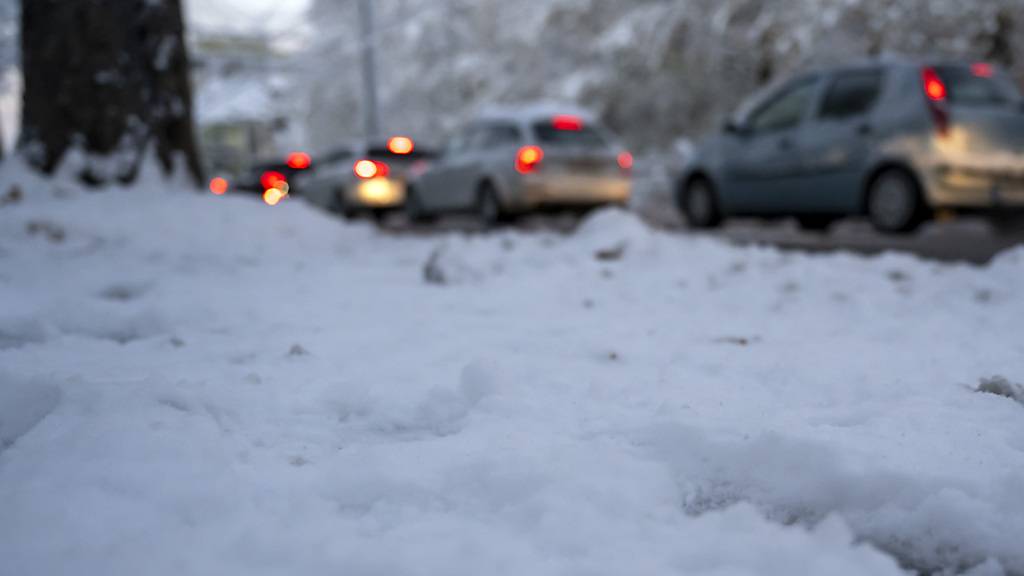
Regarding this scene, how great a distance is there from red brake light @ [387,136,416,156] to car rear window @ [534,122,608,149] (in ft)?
15.3

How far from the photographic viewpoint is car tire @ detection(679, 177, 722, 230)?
9.63 meters

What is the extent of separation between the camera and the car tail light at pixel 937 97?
6855 millimetres

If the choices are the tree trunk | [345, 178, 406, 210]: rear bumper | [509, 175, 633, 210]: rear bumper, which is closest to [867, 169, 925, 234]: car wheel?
[509, 175, 633, 210]: rear bumper

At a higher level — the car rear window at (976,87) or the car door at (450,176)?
the car rear window at (976,87)

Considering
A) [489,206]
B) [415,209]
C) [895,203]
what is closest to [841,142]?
[895,203]

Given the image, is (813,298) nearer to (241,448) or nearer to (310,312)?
(310,312)

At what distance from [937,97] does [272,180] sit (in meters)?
13.5

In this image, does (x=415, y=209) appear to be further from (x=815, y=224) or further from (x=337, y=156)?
(x=815, y=224)

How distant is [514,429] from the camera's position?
7.22 ft

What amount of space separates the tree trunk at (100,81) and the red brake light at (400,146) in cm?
745

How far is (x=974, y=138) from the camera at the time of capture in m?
6.84

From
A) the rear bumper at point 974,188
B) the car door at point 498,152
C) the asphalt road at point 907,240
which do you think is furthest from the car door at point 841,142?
the car door at point 498,152

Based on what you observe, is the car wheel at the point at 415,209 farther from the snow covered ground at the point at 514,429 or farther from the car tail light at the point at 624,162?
the snow covered ground at the point at 514,429

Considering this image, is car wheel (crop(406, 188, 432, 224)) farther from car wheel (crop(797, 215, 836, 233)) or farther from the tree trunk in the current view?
the tree trunk
